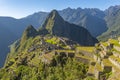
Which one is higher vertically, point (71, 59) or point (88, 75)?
point (71, 59)

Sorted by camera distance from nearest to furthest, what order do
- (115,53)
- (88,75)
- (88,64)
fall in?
(88,75) → (115,53) → (88,64)

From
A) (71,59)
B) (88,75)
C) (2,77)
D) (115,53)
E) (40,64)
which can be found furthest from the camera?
(2,77)

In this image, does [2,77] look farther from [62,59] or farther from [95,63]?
[95,63]

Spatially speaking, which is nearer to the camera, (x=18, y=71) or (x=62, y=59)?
(x=62, y=59)

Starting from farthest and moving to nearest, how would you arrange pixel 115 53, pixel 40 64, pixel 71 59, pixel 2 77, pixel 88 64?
pixel 2 77, pixel 40 64, pixel 71 59, pixel 88 64, pixel 115 53

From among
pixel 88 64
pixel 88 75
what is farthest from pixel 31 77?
pixel 88 75

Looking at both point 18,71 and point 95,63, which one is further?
point 18,71

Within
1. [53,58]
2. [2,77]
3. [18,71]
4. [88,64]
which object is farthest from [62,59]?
[2,77]

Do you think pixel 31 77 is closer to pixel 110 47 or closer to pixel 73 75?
pixel 73 75

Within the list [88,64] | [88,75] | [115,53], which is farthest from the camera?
[88,64]
